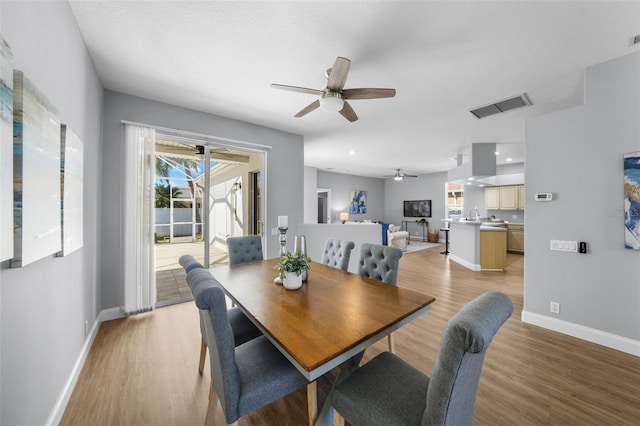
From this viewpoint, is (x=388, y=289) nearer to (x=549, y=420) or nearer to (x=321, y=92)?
(x=549, y=420)

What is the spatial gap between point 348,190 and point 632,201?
7.74 metres

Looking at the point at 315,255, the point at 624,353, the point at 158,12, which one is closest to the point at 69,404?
the point at 158,12

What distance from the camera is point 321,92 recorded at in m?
2.06

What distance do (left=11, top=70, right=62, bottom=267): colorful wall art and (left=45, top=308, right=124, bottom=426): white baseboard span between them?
1.00m

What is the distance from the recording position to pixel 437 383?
0.87 meters

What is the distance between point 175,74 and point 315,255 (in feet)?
10.5

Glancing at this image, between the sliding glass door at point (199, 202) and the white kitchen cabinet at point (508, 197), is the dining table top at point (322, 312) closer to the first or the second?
the sliding glass door at point (199, 202)

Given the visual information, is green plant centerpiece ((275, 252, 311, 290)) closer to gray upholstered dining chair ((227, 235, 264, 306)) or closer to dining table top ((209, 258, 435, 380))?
dining table top ((209, 258, 435, 380))

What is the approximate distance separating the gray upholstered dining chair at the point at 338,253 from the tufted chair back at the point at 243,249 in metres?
0.88

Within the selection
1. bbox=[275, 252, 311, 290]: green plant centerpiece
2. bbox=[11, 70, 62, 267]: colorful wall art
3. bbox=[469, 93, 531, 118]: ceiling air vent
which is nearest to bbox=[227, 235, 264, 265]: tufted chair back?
bbox=[275, 252, 311, 290]: green plant centerpiece

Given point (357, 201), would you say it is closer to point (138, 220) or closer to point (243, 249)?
point (243, 249)

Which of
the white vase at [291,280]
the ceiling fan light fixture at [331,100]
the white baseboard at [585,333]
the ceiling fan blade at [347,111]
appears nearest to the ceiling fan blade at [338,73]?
the ceiling fan light fixture at [331,100]

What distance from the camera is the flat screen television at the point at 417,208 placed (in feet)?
31.4

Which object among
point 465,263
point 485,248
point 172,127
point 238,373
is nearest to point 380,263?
point 238,373
